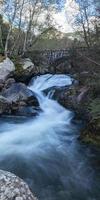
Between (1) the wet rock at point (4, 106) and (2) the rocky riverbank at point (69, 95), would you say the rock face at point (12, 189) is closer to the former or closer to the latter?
(2) the rocky riverbank at point (69, 95)

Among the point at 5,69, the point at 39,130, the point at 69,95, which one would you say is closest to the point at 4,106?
the point at 39,130

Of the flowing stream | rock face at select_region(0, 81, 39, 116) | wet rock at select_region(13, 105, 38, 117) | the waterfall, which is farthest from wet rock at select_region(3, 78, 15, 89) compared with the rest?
the flowing stream

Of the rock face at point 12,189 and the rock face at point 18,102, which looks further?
the rock face at point 18,102

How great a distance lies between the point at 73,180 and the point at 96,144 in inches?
84.0

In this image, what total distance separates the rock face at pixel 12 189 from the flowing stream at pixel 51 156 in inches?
97.5

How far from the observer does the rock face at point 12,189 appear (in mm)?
3502

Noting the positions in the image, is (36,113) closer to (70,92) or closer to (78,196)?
A: (70,92)

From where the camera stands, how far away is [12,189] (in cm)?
356

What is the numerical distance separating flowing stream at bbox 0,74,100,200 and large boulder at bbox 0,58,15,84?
377cm

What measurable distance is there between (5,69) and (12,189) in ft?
43.7

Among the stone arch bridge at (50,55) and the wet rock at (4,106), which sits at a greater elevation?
the stone arch bridge at (50,55)

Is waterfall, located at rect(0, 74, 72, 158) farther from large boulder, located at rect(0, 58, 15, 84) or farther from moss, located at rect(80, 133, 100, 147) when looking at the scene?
large boulder, located at rect(0, 58, 15, 84)

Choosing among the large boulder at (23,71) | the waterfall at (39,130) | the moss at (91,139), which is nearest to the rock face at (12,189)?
the waterfall at (39,130)

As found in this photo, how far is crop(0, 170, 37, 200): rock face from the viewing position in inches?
138
